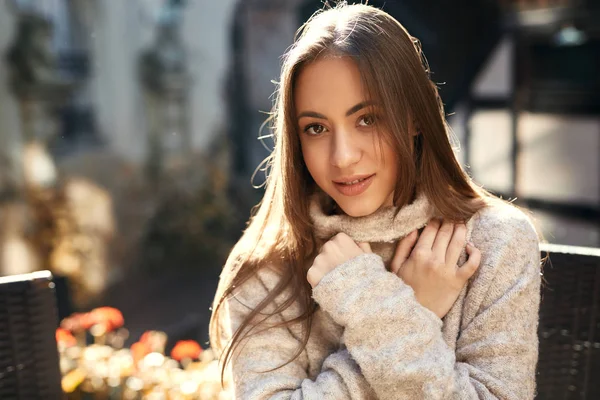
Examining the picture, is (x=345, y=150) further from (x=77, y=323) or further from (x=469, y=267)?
(x=77, y=323)

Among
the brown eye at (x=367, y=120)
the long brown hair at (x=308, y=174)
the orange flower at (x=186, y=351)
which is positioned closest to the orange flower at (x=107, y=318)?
the orange flower at (x=186, y=351)

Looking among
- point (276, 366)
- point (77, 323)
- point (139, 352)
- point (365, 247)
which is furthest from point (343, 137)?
point (77, 323)

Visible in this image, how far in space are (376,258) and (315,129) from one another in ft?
1.07

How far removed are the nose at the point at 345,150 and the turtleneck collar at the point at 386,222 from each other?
0.17 metres

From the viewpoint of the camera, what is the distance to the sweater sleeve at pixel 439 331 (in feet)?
4.40

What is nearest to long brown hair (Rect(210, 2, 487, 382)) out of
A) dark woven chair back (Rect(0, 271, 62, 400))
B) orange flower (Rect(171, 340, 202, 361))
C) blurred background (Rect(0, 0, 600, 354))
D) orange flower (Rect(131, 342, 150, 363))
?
dark woven chair back (Rect(0, 271, 62, 400))

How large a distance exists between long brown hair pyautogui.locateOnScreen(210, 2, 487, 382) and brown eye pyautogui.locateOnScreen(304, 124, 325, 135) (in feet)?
0.15

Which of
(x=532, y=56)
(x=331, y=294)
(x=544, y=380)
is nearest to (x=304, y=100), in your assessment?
(x=331, y=294)

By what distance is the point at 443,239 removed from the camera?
149 centimetres

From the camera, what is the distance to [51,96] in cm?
468

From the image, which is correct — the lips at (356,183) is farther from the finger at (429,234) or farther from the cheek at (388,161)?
the finger at (429,234)

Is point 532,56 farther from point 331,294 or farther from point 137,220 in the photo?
point 331,294

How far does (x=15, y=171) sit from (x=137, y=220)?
932mm

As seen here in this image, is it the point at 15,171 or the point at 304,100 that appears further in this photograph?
the point at 15,171
